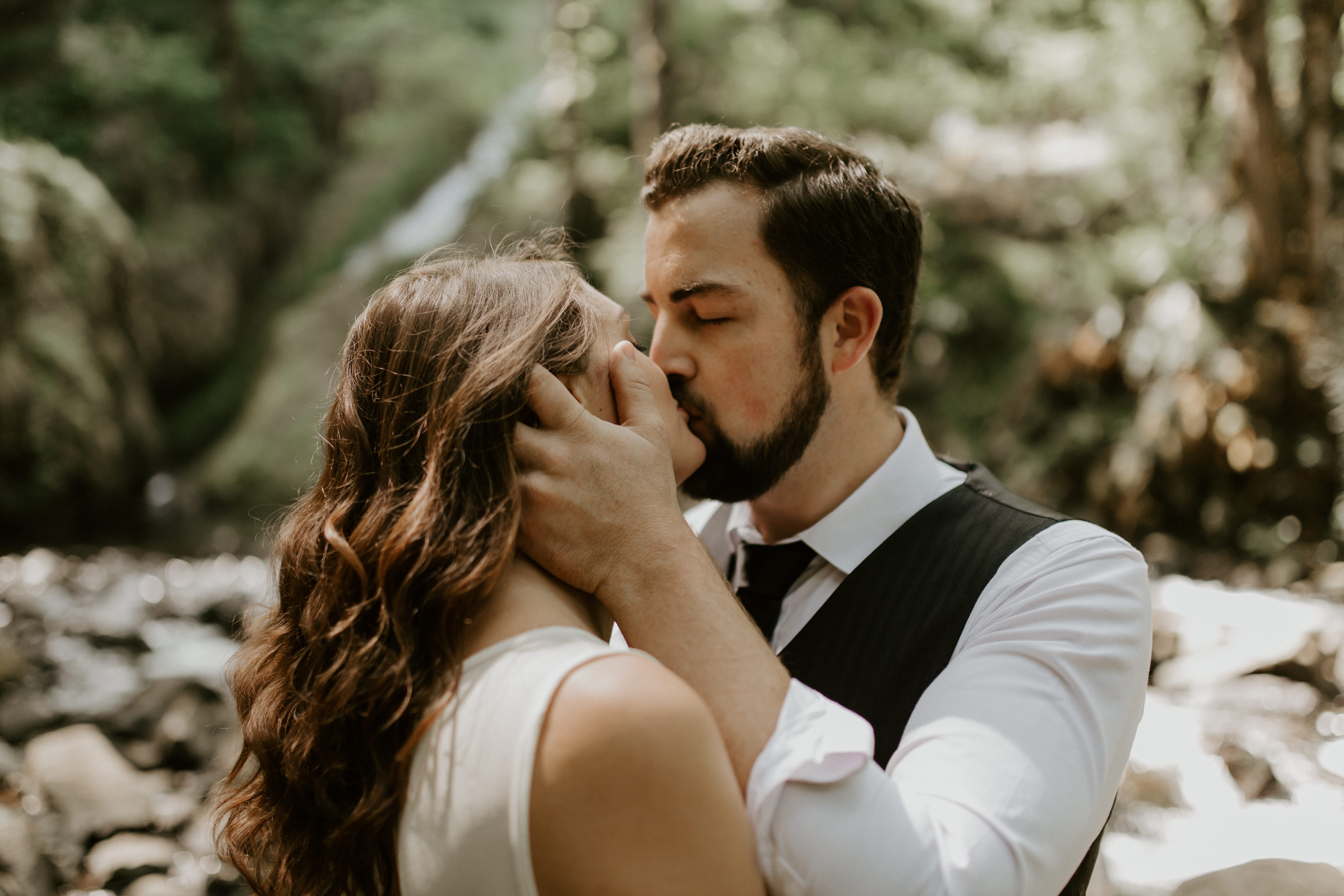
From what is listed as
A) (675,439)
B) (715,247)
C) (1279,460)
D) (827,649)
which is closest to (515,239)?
(715,247)

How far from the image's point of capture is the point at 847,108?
1177cm

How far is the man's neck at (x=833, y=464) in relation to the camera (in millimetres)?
2061

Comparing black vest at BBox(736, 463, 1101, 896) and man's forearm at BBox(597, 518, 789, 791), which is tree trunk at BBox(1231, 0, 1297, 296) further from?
man's forearm at BBox(597, 518, 789, 791)

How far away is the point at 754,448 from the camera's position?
6.46 ft

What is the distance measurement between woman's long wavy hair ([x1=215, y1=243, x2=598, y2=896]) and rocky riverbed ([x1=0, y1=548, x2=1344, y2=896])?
1.64 metres

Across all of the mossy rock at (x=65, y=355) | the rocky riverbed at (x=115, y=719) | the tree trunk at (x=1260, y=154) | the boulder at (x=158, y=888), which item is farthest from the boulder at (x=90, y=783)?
the tree trunk at (x=1260, y=154)

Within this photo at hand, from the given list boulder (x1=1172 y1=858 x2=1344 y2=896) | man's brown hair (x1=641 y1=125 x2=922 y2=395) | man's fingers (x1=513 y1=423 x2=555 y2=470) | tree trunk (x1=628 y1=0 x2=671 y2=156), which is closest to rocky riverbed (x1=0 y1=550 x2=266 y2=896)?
man's fingers (x1=513 y1=423 x2=555 y2=470)

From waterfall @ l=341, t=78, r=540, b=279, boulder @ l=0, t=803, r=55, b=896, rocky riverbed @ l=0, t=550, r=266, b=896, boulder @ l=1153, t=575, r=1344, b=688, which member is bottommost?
boulder @ l=1153, t=575, r=1344, b=688

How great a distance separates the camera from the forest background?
7359mm

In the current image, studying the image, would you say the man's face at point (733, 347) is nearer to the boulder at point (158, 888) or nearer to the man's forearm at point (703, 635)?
the man's forearm at point (703, 635)

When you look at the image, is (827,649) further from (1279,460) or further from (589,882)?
(1279,460)

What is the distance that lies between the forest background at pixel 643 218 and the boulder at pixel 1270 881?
12.2 ft

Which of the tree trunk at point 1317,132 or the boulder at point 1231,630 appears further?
the tree trunk at point 1317,132

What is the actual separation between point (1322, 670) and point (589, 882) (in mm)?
5874
